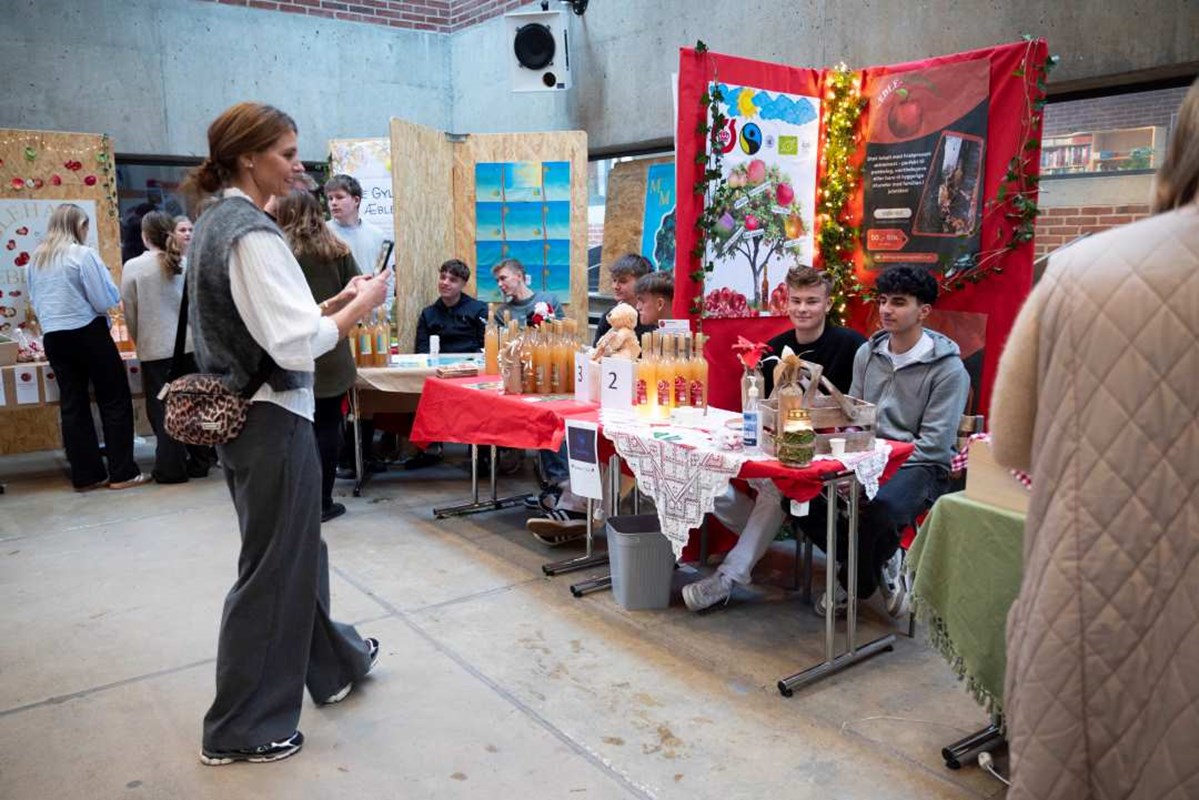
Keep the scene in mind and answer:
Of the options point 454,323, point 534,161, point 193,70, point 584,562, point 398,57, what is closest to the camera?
point 584,562

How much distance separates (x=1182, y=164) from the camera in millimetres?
1315

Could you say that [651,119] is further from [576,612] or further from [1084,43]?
[576,612]

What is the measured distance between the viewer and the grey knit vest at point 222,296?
2.21 meters

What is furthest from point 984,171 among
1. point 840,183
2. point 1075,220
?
point 1075,220

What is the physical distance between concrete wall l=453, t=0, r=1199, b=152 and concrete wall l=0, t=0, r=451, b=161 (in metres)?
0.62

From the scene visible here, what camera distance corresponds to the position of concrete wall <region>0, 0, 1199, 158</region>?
5.05 m

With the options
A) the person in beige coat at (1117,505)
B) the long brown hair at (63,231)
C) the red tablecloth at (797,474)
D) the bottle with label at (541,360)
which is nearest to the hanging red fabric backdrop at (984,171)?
the bottle with label at (541,360)

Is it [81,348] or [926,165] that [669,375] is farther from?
[81,348]

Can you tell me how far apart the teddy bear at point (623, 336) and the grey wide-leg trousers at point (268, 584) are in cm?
150

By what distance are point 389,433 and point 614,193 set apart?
250cm

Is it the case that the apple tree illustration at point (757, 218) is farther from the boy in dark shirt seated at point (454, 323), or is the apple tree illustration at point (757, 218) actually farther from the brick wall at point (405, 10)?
the brick wall at point (405, 10)

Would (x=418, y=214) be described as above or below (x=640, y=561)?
above

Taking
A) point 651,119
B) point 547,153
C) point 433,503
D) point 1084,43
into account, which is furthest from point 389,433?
point 1084,43

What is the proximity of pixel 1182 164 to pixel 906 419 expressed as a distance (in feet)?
7.11
